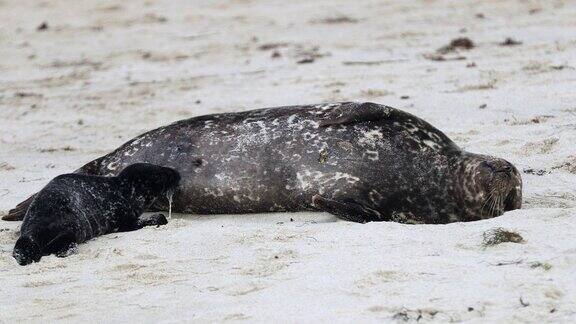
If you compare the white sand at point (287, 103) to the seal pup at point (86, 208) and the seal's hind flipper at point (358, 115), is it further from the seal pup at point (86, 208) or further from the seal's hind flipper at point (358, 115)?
the seal's hind flipper at point (358, 115)

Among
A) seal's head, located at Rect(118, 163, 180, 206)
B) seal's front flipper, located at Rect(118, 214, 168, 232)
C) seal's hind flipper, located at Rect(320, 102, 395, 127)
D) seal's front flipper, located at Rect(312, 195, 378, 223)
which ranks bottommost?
Result: seal's front flipper, located at Rect(118, 214, 168, 232)

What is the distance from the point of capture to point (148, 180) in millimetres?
5594

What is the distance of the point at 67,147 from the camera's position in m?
7.77

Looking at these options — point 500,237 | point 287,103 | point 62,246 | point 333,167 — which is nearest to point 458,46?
point 287,103

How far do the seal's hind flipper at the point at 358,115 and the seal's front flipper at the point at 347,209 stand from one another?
0.54 meters

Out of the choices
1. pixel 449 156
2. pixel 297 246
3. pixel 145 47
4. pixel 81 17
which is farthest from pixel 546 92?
pixel 81 17

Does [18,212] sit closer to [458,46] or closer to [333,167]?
[333,167]

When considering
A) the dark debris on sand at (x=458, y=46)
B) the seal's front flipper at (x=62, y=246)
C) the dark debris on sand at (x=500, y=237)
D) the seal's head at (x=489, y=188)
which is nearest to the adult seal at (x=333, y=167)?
the seal's head at (x=489, y=188)

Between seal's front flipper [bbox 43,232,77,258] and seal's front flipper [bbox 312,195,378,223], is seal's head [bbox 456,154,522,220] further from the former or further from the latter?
seal's front flipper [bbox 43,232,77,258]

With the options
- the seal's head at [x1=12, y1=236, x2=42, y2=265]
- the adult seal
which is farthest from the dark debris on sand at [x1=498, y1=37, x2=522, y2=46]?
the seal's head at [x1=12, y1=236, x2=42, y2=265]

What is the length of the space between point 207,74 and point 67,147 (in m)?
2.69

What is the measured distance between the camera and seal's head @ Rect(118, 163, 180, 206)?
18.3 feet

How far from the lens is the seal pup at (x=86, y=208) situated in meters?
4.81

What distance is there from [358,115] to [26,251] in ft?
6.63
